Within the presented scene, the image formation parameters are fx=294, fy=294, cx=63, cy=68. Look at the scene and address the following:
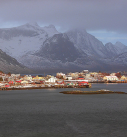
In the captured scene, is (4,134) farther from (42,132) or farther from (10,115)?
(10,115)

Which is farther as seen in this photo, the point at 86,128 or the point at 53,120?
the point at 53,120

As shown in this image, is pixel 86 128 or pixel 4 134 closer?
pixel 4 134

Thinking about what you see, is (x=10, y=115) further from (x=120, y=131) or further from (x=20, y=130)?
(x=120, y=131)

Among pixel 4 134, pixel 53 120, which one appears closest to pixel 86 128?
pixel 53 120

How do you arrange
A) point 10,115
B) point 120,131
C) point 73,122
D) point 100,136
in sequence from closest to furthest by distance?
1. point 100,136
2. point 120,131
3. point 73,122
4. point 10,115

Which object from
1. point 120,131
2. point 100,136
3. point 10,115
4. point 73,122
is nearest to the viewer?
point 100,136

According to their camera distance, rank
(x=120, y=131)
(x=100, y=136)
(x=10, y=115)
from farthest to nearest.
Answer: (x=10, y=115) < (x=120, y=131) < (x=100, y=136)

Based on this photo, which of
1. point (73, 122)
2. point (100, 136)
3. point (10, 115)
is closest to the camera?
point (100, 136)

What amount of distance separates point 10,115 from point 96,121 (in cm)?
1637

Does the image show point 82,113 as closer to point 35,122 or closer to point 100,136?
point 35,122

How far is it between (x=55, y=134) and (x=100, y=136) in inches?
229

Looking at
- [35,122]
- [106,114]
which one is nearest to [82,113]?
[106,114]

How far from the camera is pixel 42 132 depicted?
3925 centimetres

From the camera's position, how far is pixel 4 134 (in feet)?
125
